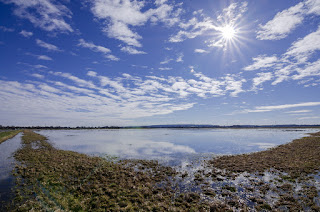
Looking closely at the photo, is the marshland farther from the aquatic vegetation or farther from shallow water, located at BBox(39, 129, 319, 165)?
shallow water, located at BBox(39, 129, 319, 165)

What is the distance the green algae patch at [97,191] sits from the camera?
44.0 ft

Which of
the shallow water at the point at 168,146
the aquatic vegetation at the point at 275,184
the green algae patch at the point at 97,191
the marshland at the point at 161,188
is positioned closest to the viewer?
the green algae patch at the point at 97,191

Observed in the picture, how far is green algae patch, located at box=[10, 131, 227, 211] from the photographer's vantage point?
13.4m

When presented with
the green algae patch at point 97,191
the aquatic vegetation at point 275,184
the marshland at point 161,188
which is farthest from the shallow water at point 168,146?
the green algae patch at point 97,191

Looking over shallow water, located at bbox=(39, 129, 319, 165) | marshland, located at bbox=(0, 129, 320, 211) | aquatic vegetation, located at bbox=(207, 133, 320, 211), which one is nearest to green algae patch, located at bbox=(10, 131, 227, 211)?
marshland, located at bbox=(0, 129, 320, 211)

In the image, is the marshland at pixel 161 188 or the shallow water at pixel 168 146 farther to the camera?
the shallow water at pixel 168 146

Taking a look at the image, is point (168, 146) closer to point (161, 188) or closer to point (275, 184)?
point (161, 188)

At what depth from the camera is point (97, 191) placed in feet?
54.2

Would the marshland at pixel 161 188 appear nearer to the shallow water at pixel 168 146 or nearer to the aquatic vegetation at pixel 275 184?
the aquatic vegetation at pixel 275 184

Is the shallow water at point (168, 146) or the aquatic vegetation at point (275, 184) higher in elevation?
the aquatic vegetation at point (275, 184)

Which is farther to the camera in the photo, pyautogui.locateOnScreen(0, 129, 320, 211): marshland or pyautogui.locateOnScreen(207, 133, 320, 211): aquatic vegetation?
pyautogui.locateOnScreen(207, 133, 320, 211): aquatic vegetation

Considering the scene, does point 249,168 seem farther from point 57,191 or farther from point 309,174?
point 57,191

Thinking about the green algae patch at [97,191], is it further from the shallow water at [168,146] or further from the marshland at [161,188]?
the shallow water at [168,146]

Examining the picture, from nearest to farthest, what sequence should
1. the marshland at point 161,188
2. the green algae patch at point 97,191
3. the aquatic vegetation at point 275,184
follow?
1. the green algae patch at point 97,191
2. the marshland at point 161,188
3. the aquatic vegetation at point 275,184
